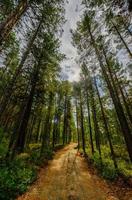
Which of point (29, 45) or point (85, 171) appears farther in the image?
point (85, 171)

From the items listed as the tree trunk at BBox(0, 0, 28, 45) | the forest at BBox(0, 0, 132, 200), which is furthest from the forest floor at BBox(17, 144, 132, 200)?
the tree trunk at BBox(0, 0, 28, 45)

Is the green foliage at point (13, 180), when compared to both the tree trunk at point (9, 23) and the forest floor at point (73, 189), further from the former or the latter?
the tree trunk at point (9, 23)

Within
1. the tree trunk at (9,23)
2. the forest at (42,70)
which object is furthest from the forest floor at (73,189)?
the tree trunk at (9,23)

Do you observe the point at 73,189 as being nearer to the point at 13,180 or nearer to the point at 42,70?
the point at 13,180

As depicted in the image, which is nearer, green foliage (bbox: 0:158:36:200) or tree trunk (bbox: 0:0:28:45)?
tree trunk (bbox: 0:0:28:45)

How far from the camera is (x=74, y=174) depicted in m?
13.4

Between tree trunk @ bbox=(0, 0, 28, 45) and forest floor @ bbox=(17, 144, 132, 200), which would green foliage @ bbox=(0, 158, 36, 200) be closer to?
forest floor @ bbox=(17, 144, 132, 200)

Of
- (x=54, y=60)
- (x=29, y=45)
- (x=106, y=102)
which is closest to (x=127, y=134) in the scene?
(x=29, y=45)

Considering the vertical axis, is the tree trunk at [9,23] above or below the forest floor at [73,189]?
above

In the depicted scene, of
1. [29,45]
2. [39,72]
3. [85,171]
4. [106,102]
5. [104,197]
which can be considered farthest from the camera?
[106,102]

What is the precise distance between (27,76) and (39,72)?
1.82 m

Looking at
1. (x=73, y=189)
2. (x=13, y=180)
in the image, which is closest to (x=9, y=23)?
(x=13, y=180)

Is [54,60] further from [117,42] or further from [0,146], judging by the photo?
[0,146]

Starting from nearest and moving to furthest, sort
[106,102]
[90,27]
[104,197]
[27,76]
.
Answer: [104,197] < [90,27] < [27,76] < [106,102]
